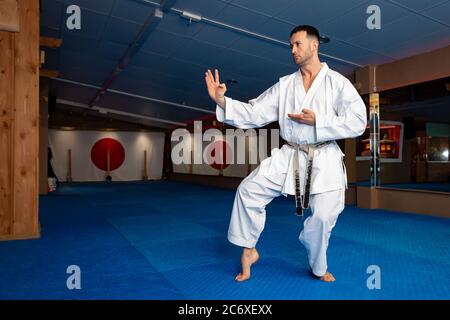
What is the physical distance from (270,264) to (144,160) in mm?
12579

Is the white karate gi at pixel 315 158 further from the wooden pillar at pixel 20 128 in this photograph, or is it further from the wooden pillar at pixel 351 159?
the wooden pillar at pixel 351 159

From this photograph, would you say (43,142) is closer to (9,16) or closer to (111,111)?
(111,111)

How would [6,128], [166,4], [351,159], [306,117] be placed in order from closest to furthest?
[306,117] < [6,128] < [166,4] < [351,159]

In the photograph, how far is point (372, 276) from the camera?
2217 millimetres

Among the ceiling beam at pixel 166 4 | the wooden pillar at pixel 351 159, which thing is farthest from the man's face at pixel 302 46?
the wooden pillar at pixel 351 159

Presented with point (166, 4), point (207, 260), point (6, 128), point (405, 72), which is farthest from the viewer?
point (405, 72)

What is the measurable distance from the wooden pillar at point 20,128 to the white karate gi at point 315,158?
224 cm

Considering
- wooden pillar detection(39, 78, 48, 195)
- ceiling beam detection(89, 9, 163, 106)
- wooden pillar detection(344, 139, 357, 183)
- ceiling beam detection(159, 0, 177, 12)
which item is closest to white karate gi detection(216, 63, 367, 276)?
ceiling beam detection(159, 0, 177, 12)

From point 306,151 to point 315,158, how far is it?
0.07m

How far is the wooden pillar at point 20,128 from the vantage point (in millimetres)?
3342

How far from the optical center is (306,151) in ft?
6.92

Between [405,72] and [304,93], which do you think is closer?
[304,93]

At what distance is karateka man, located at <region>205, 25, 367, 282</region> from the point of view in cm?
202

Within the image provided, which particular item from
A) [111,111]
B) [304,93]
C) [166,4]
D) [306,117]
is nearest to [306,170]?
[306,117]
